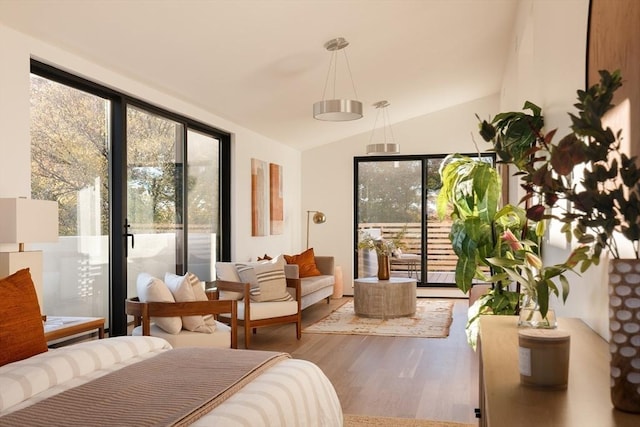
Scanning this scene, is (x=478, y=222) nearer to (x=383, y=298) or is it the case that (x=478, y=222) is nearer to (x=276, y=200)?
(x=383, y=298)

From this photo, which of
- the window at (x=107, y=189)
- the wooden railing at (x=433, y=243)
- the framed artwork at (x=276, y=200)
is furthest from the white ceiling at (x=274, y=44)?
the wooden railing at (x=433, y=243)

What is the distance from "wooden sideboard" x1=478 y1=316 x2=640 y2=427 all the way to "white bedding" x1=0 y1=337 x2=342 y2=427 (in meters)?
0.89

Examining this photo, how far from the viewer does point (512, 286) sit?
20.0ft

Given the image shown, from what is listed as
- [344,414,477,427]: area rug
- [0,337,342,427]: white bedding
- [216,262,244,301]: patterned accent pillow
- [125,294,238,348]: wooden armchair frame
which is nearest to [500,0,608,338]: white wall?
[344,414,477,427]: area rug

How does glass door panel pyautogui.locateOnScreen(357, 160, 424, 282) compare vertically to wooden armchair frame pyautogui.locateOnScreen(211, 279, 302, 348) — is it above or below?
above

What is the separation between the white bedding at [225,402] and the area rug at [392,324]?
150 inches

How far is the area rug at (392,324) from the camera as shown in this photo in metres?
6.58

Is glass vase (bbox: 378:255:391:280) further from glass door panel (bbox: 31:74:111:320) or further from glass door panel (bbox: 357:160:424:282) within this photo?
glass door panel (bbox: 31:74:111:320)

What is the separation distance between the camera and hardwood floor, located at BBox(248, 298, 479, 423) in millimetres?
3924

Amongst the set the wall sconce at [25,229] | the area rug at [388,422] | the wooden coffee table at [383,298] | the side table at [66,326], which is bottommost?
the area rug at [388,422]

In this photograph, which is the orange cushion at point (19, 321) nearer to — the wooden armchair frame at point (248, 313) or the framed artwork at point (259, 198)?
the wooden armchair frame at point (248, 313)

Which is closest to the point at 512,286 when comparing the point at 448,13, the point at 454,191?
the point at 454,191

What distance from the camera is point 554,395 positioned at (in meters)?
1.31

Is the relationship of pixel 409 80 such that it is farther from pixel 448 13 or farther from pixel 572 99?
pixel 572 99
